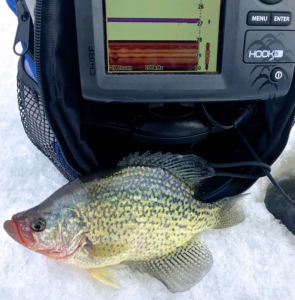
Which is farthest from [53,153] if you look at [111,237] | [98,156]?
[111,237]

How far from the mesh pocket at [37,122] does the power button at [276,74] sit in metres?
0.50

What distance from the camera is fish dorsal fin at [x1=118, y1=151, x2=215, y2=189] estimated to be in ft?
2.68

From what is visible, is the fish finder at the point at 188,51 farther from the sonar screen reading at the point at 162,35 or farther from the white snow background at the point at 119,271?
the white snow background at the point at 119,271

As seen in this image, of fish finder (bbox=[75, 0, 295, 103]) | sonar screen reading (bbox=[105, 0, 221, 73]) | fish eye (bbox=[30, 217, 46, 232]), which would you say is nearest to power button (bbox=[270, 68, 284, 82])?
fish finder (bbox=[75, 0, 295, 103])

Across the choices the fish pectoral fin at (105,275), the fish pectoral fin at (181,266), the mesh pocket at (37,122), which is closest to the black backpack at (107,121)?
the mesh pocket at (37,122)

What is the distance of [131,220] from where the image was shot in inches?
31.1

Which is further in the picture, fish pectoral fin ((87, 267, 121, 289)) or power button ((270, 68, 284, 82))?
fish pectoral fin ((87, 267, 121, 289))

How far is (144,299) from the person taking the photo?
94cm

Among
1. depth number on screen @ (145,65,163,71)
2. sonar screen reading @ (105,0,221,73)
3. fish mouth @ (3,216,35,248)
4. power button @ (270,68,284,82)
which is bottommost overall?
fish mouth @ (3,216,35,248)

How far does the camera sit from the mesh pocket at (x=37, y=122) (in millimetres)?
856

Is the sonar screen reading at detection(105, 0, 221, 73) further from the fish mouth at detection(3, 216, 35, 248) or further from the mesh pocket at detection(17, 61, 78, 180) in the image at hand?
the fish mouth at detection(3, 216, 35, 248)

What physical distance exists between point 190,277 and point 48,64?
0.60 meters

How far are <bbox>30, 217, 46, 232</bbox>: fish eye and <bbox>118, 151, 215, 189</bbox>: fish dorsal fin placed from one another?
0.20 metres

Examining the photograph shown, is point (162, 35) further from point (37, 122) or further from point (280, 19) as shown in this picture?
point (37, 122)
